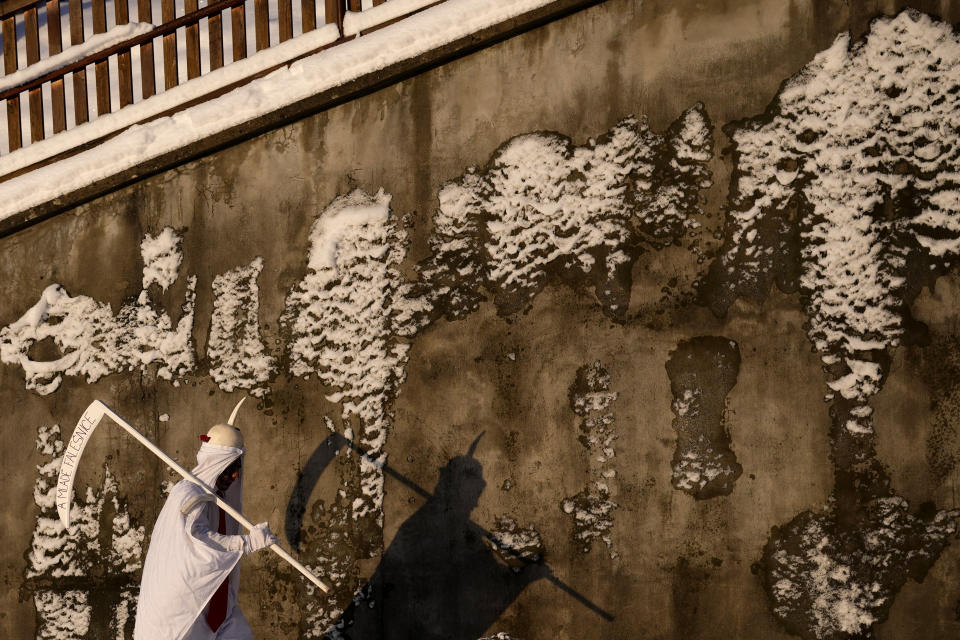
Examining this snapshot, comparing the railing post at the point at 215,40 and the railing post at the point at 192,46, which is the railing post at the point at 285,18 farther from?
the railing post at the point at 192,46

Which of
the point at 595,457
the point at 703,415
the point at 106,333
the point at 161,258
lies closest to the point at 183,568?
the point at 106,333

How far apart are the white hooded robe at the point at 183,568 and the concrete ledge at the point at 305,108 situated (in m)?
2.01

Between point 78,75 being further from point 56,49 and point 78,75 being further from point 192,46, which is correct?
point 192,46

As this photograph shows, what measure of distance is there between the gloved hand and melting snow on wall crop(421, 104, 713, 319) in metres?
1.51

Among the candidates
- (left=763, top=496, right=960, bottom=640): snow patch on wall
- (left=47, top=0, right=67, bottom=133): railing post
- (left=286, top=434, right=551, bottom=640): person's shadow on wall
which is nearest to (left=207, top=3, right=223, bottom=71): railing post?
(left=47, top=0, right=67, bottom=133): railing post

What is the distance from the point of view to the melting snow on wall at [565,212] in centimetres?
455

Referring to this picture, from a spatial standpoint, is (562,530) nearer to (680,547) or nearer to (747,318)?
(680,547)

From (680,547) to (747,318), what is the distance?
123 centimetres

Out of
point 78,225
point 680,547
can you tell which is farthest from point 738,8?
point 78,225

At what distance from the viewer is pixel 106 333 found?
205 inches

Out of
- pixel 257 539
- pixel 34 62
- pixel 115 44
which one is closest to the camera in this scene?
pixel 257 539

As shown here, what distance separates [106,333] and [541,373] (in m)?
2.65

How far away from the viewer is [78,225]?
17.4 ft

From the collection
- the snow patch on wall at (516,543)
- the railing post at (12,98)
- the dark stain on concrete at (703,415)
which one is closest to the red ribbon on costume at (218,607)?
the snow patch on wall at (516,543)
